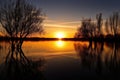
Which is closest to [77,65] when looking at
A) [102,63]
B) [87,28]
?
[102,63]

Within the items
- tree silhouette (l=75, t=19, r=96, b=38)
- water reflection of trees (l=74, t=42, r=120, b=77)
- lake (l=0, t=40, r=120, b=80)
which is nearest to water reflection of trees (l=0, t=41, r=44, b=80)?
lake (l=0, t=40, r=120, b=80)

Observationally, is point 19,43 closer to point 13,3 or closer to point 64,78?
point 13,3

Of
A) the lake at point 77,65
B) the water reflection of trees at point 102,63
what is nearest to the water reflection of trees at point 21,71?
the lake at point 77,65

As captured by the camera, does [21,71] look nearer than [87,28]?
Yes

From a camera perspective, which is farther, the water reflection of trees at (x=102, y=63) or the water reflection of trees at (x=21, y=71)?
the water reflection of trees at (x=102, y=63)

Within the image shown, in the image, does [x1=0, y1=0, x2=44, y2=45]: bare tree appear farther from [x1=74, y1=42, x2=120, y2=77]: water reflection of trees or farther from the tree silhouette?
the tree silhouette

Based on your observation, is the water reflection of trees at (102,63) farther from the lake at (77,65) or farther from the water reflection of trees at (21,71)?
the water reflection of trees at (21,71)

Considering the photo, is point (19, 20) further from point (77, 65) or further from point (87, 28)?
point (87, 28)

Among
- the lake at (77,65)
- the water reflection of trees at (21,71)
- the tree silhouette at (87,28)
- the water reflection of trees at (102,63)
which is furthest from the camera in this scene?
the tree silhouette at (87,28)

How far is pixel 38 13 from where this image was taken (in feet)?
115

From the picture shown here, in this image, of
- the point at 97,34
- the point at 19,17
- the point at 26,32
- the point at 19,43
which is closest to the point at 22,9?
the point at 19,17

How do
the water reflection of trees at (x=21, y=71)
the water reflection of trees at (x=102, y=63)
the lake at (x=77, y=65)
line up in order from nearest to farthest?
1. the water reflection of trees at (x=21, y=71)
2. the lake at (x=77, y=65)
3. the water reflection of trees at (x=102, y=63)

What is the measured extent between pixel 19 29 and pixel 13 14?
2643 mm

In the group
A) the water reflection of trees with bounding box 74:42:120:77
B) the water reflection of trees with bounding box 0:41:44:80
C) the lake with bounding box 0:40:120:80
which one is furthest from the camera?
the water reflection of trees with bounding box 74:42:120:77
